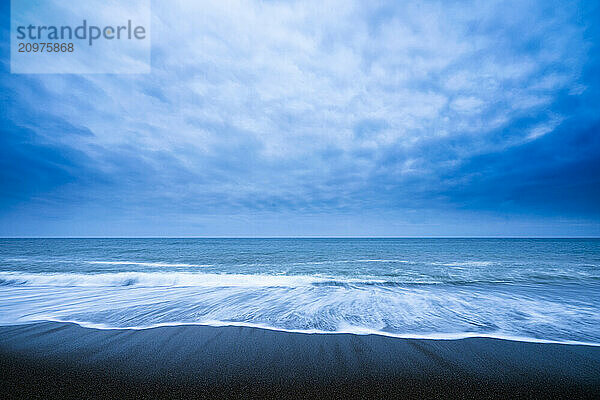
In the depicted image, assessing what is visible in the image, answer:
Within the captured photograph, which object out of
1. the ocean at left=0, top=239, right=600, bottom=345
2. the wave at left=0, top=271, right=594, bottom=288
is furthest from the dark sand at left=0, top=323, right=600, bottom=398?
the wave at left=0, top=271, right=594, bottom=288

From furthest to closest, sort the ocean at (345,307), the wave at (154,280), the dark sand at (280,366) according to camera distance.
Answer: the wave at (154,280) → the ocean at (345,307) → the dark sand at (280,366)

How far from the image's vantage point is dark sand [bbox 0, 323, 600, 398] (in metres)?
2.90

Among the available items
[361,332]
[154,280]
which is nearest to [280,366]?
[361,332]

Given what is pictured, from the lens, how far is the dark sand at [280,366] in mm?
2902

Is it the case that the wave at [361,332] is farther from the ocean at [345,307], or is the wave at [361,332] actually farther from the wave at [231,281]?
the wave at [231,281]

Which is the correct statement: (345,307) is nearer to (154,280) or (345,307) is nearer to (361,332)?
(361,332)

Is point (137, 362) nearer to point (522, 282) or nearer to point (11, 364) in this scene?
point (11, 364)

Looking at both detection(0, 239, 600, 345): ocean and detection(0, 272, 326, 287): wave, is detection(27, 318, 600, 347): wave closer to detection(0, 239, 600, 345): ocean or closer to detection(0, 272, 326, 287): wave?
detection(0, 239, 600, 345): ocean

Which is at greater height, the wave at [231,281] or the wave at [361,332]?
the wave at [361,332]

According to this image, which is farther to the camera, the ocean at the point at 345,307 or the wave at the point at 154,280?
the wave at the point at 154,280

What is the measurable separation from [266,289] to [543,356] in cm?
757

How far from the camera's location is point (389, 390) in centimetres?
293

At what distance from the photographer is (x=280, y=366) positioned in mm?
3496

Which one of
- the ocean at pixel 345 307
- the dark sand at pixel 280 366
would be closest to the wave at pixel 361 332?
the ocean at pixel 345 307
